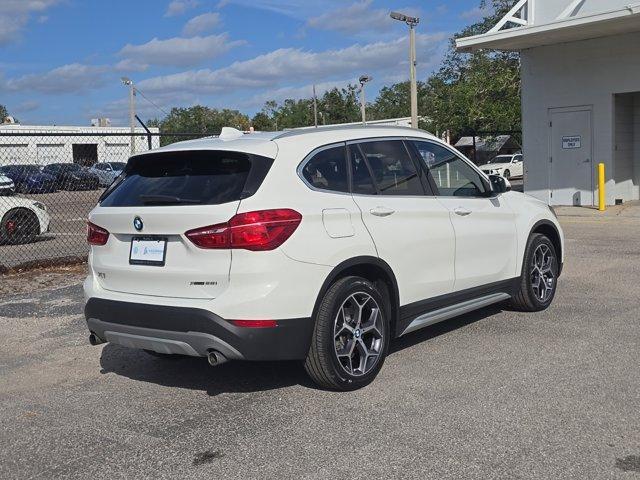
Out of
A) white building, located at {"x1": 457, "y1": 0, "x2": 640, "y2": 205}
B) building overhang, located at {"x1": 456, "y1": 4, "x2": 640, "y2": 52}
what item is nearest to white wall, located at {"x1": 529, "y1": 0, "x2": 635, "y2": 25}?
white building, located at {"x1": 457, "y1": 0, "x2": 640, "y2": 205}

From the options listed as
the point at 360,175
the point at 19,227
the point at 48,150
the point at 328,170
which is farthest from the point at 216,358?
the point at 48,150

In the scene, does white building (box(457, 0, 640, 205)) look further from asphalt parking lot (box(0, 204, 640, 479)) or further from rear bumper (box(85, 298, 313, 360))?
rear bumper (box(85, 298, 313, 360))

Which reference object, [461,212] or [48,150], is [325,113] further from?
[461,212]

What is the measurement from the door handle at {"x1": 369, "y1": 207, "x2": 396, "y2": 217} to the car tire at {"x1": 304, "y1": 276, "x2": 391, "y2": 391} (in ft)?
1.62

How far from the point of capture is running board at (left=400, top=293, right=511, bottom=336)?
5714 mm

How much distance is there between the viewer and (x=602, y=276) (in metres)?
8.98

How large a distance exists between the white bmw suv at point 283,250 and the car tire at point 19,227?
9670 millimetres

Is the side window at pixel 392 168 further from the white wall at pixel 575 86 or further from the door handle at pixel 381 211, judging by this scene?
the white wall at pixel 575 86

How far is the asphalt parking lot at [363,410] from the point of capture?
13.1ft

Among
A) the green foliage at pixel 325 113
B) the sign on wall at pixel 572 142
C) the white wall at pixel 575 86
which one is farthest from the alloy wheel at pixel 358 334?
the green foliage at pixel 325 113

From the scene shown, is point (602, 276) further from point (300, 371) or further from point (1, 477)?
point (1, 477)

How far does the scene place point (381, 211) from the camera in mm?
5352

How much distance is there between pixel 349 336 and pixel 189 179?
1.56m

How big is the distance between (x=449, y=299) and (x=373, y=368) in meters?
1.07
